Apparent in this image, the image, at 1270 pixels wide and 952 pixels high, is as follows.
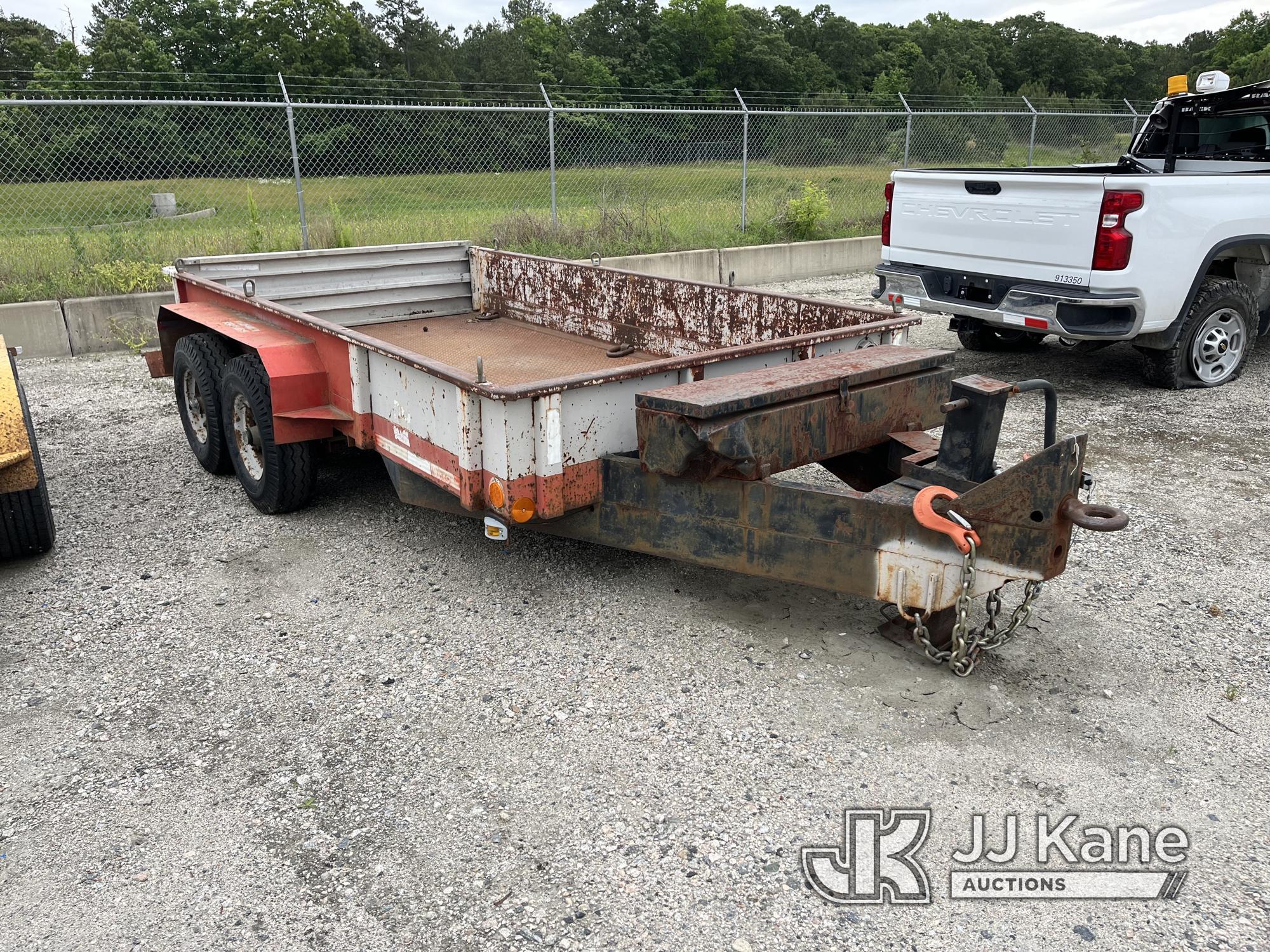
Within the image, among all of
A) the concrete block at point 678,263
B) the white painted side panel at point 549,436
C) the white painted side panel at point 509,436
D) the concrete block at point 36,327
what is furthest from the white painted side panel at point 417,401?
the concrete block at point 678,263

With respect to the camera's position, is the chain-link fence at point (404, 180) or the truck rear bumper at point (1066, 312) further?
the chain-link fence at point (404, 180)

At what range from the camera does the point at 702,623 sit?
400 cm

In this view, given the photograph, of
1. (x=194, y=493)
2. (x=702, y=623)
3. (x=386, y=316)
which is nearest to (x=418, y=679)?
(x=702, y=623)

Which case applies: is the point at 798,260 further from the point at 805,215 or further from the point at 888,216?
the point at 888,216

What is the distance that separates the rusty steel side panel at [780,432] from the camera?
11.1 ft

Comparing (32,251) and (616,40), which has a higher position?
(616,40)

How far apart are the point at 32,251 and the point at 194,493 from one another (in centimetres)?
647

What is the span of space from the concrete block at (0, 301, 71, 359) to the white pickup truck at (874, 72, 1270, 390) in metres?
7.32

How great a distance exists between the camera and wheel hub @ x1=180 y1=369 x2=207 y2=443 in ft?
19.1

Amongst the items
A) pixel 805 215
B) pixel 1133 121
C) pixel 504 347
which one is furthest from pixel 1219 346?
pixel 1133 121

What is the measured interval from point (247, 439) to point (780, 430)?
10.1ft

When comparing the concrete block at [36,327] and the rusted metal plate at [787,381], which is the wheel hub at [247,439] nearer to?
the rusted metal plate at [787,381]

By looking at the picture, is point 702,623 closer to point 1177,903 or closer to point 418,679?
point 418,679

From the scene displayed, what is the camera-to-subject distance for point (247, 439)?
5223mm
